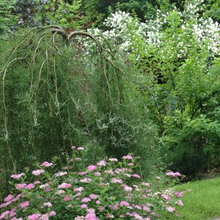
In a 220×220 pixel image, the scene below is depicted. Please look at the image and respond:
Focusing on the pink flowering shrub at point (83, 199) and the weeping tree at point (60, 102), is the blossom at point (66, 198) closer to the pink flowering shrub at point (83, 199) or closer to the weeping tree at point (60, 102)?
the pink flowering shrub at point (83, 199)

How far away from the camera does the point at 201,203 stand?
4.94 metres

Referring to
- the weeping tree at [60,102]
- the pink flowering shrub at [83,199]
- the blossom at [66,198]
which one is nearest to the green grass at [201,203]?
the weeping tree at [60,102]

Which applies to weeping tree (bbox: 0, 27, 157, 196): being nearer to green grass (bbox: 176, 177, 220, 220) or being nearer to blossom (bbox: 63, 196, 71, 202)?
blossom (bbox: 63, 196, 71, 202)

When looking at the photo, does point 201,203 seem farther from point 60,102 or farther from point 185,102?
point 185,102

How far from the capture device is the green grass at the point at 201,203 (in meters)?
4.57

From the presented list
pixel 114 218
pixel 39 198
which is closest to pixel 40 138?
pixel 39 198

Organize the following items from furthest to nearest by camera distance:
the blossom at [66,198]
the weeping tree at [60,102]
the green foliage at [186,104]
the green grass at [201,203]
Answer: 1. the green foliage at [186,104]
2. the green grass at [201,203]
3. the weeping tree at [60,102]
4. the blossom at [66,198]

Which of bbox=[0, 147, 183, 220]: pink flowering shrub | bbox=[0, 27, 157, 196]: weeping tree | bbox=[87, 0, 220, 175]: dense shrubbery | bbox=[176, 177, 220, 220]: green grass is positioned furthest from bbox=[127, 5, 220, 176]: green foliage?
bbox=[0, 147, 183, 220]: pink flowering shrub

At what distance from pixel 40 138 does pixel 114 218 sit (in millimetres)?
948

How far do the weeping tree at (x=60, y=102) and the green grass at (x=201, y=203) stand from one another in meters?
0.94

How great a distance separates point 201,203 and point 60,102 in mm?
2314

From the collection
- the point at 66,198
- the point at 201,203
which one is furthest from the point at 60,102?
the point at 201,203

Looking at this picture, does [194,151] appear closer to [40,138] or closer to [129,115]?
[129,115]

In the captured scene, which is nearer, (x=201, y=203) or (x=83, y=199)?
(x=83, y=199)
